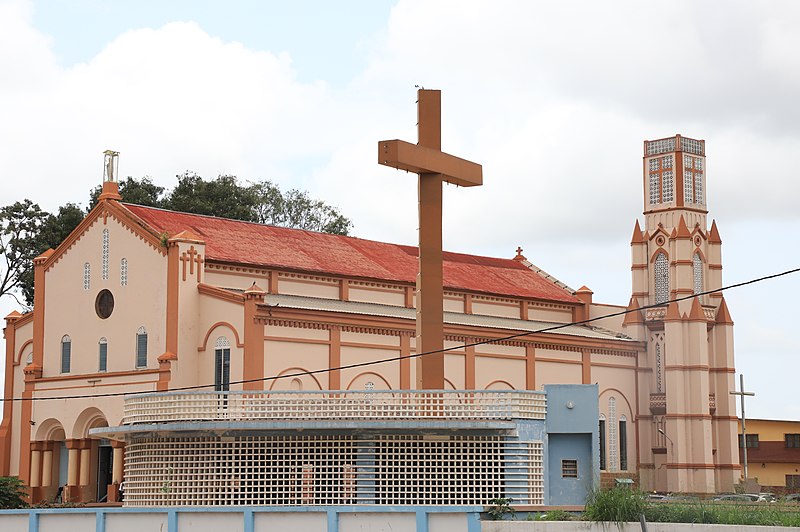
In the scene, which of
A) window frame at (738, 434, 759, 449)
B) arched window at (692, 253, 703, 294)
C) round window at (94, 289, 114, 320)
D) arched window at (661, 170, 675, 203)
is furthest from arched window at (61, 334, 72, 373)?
window frame at (738, 434, 759, 449)

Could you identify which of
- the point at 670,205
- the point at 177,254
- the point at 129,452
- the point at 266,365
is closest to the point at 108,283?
the point at 177,254

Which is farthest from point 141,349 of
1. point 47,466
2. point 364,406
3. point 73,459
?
point 364,406

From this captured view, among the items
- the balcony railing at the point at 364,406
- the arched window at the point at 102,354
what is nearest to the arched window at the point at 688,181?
the arched window at the point at 102,354

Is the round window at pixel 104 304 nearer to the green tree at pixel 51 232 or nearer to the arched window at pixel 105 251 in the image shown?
A: the arched window at pixel 105 251

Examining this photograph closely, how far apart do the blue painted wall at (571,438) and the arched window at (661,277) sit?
2926 cm

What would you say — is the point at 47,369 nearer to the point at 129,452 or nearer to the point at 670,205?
the point at 129,452

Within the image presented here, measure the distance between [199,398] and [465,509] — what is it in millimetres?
10937

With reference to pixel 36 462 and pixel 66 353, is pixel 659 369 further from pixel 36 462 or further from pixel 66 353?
pixel 36 462

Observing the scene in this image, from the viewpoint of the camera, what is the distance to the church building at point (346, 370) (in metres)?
33.8

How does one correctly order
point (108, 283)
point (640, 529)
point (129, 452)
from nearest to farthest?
point (640, 529) → point (129, 452) → point (108, 283)

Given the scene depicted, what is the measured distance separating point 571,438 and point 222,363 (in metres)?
17.9

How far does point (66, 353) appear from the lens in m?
54.1

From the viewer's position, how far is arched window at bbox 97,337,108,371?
52.4 meters

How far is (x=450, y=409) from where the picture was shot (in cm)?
3359
